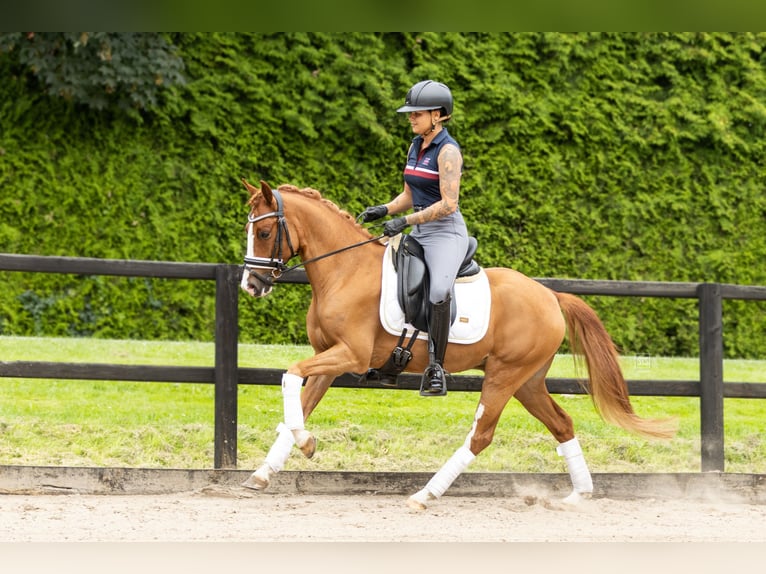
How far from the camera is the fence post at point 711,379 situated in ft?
21.6

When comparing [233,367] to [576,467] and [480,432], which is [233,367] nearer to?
[480,432]

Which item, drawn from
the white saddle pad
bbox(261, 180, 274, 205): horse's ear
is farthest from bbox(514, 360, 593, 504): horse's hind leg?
bbox(261, 180, 274, 205): horse's ear

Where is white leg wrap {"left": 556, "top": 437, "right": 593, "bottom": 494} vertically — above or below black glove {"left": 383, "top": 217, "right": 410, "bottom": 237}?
below

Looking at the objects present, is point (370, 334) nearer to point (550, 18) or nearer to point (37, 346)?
point (550, 18)

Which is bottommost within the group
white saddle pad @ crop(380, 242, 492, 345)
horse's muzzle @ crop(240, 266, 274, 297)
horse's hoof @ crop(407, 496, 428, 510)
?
horse's hoof @ crop(407, 496, 428, 510)

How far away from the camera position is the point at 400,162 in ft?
34.1

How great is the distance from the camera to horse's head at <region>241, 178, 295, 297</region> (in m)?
5.29

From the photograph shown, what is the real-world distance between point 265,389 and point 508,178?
13.0ft

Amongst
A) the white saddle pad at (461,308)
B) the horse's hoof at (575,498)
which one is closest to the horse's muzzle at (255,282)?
the white saddle pad at (461,308)

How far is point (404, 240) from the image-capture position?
5.60 meters

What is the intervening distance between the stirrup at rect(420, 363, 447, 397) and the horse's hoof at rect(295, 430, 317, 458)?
0.72m

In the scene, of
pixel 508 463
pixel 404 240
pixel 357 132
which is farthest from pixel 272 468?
pixel 357 132

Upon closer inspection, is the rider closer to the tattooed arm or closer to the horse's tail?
the tattooed arm

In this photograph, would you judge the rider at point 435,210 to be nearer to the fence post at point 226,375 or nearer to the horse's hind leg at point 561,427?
the horse's hind leg at point 561,427
